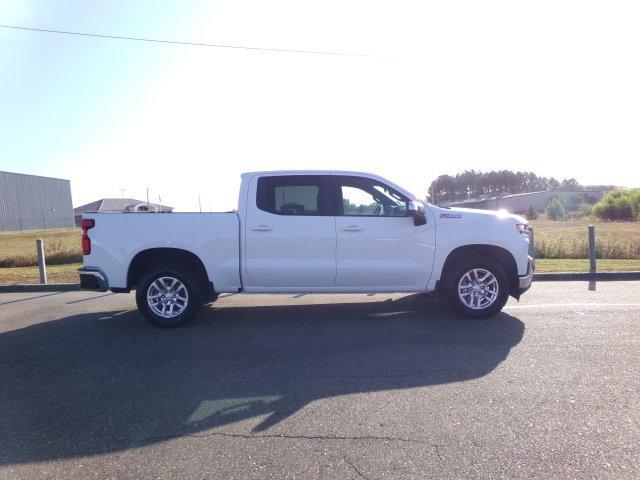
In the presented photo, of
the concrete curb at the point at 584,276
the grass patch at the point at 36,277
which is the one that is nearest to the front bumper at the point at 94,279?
the grass patch at the point at 36,277

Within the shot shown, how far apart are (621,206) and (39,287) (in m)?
50.2

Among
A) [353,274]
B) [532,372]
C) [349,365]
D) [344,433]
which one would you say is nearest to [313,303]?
[353,274]

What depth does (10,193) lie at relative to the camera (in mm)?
62969

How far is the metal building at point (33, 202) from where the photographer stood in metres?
61.5

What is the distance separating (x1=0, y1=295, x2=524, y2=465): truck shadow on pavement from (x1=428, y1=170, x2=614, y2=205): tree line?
4485 centimetres

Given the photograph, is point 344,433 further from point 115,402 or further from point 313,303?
point 313,303

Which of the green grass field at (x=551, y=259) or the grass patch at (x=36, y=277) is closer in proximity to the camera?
the grass patch at (x=36, y=277)

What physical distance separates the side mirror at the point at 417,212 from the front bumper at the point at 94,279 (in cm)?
418

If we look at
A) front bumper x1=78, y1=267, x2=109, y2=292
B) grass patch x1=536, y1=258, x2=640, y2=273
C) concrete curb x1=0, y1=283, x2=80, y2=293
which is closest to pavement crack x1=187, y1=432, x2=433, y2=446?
front bumper x1=78, y1=267, x2=109, y2=292

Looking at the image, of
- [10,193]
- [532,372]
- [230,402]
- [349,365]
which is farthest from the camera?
[10,193]

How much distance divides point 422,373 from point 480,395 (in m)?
0.67

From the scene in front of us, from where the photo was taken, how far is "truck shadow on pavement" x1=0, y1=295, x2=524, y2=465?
3740mm

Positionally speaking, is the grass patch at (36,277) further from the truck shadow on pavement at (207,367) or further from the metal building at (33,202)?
the metal building at (33,202)

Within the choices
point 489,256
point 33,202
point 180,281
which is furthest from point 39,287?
point 33,202
